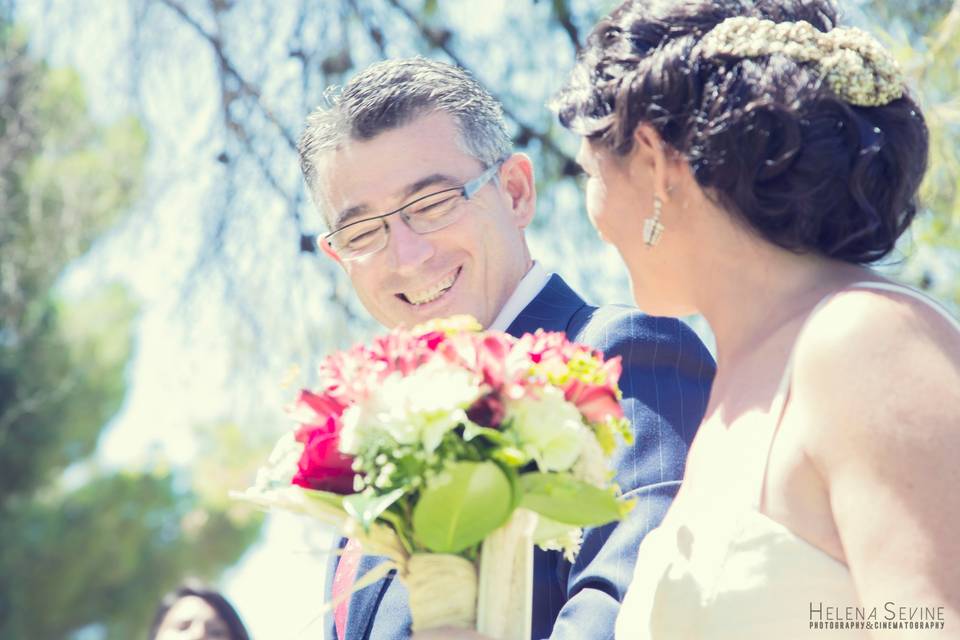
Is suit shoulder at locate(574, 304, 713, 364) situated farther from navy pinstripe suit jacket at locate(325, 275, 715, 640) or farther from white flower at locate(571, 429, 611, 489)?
white flower at locate(571, 429, 611, 489)

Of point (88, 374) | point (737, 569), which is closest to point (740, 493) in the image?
point (737, 569)

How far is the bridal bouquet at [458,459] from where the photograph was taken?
216 cm

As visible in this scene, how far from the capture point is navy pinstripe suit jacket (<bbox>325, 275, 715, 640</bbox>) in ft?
8.66

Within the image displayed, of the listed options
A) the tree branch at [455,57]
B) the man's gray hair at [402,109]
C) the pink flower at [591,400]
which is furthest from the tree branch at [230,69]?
the pink flower at [591,400]

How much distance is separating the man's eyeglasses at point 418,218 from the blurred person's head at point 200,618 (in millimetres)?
2878

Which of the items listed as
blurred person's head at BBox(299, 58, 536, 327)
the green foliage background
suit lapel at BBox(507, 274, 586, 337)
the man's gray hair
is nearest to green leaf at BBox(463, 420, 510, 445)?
suit lapel at BBox(507, 274, 586, 337)

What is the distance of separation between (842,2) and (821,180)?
1.51ft

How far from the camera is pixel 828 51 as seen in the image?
2.34m

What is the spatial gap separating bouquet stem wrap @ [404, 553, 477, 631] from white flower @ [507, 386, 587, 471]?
0.75ft

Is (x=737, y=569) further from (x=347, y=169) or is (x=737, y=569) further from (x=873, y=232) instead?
(x=347, y=169)

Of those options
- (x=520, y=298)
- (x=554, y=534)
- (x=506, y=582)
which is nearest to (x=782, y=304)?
(x=554, y=534)

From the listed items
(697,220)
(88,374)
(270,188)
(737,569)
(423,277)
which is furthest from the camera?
(88,374)

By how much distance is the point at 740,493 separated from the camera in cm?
227

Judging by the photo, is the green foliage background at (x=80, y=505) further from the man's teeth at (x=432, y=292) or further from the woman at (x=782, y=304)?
the woman at (x=782, y=304)
